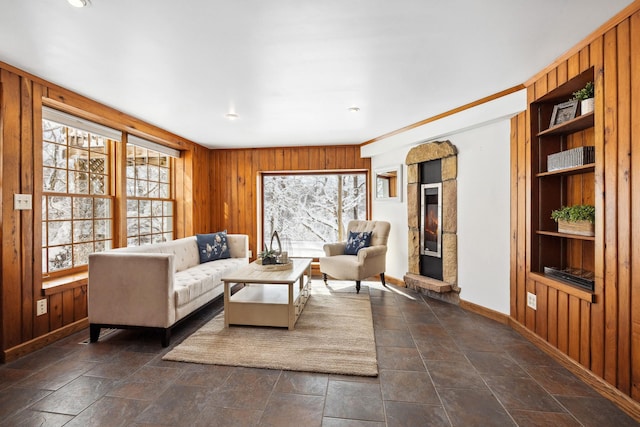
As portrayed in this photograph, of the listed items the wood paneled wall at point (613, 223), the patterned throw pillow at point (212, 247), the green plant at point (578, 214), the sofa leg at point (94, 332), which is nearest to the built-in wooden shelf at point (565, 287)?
the wood paneled wall at point (613, 223)

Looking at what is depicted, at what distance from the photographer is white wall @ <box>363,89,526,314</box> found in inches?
124

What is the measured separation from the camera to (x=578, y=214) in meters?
2.22

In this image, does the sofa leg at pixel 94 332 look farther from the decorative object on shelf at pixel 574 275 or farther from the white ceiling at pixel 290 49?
the decorative object on shelf at pixel 574 275

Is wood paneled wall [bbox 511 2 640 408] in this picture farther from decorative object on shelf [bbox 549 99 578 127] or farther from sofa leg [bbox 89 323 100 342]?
sofa leg [bbox 89 323 100 342]

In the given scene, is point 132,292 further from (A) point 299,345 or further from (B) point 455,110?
(B) point 455,110

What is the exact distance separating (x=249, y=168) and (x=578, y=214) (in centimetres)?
456

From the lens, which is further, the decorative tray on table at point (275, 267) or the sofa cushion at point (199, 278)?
the decorative tray on table at point (275, 267)

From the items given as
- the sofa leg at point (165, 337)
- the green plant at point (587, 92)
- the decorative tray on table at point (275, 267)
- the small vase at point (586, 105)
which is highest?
the green plant at point (587, 92)

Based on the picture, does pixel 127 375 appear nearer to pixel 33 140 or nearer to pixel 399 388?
pixel 399 388

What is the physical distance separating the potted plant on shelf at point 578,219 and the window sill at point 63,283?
4316mm

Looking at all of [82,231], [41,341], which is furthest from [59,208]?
[41,341]

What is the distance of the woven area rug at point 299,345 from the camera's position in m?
2.27

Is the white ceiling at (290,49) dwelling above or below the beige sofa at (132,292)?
above

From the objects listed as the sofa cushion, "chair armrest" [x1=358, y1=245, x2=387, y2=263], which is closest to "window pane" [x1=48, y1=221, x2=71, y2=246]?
the sofa cushion
